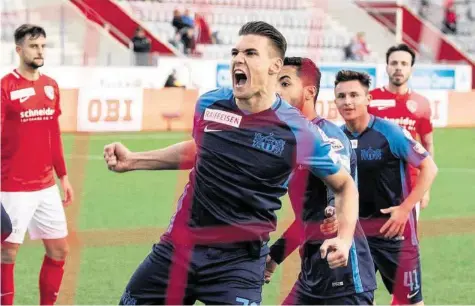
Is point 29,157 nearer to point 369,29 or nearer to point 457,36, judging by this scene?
point 369,29

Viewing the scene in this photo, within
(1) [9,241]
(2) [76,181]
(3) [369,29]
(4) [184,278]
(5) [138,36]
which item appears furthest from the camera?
(3) [369,29]

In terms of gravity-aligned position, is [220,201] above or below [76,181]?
above

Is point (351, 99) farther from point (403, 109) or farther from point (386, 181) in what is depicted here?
point (403, 109)

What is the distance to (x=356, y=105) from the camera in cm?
643

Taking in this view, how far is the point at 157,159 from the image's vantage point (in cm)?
484

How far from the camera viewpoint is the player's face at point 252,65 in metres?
4.52

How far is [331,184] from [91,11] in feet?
73.3

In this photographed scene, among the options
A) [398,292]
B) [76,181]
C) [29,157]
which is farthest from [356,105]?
[76,181]

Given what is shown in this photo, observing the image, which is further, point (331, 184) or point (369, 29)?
point (369, 29)

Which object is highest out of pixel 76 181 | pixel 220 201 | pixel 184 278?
pixel 220 201

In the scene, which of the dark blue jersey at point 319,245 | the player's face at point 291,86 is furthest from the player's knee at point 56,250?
the player's face at point 291,86

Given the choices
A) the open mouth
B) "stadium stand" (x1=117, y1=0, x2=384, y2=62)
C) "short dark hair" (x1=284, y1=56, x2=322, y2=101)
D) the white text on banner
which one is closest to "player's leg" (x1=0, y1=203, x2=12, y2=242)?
"short dark hair" (x1=284, y1=56, x2=322, y2=101)

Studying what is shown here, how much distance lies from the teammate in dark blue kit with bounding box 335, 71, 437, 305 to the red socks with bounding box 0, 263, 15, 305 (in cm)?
242

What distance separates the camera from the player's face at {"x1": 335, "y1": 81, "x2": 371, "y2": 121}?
253 inches
